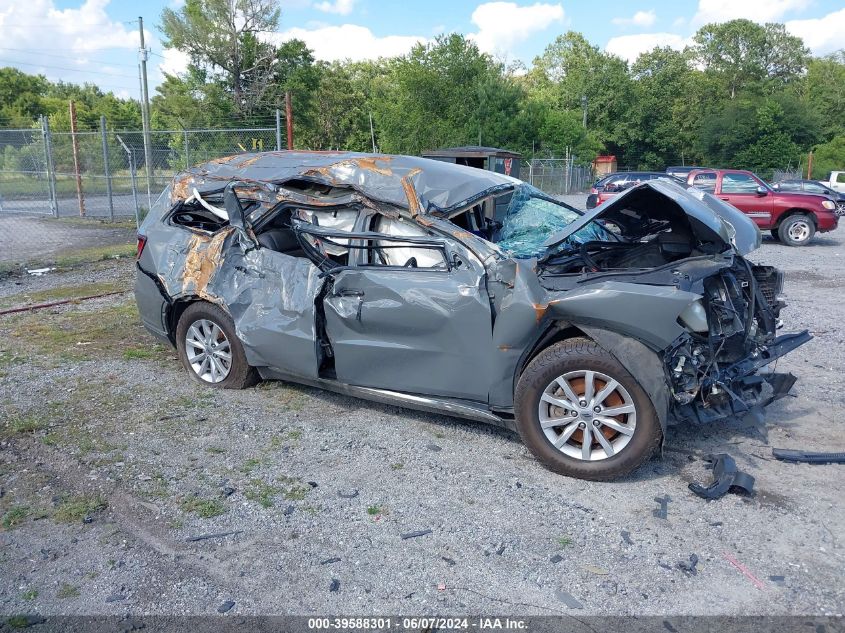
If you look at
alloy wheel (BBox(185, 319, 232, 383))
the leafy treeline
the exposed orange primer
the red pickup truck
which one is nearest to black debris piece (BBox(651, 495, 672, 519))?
alloy wheel (BBox(185, 319, 232, 383))

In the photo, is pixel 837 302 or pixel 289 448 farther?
pixel 837 302

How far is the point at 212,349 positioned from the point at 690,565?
3.80 meters

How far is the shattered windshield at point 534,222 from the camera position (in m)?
5.19

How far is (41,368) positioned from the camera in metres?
6.07

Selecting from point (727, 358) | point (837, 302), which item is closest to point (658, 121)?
point (837, 302)

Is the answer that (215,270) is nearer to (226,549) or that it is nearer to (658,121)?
(226,549)

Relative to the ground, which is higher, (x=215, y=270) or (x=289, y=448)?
(x=215, y=270)

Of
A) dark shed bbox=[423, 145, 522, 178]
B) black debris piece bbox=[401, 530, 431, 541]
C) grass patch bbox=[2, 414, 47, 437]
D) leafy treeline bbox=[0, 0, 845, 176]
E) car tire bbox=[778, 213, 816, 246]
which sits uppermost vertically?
leafy treeline bbox=[0, 0, 845, 176]

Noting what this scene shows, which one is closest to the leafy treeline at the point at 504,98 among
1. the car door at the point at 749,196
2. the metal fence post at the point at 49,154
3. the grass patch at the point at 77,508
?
the metal fence post at the point at 49,154

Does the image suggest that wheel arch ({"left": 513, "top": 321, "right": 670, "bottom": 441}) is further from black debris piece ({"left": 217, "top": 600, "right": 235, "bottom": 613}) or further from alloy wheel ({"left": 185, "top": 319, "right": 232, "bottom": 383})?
alloy wheel ({"left": 185, "top": 319, "right": 232, "bottom": 383})

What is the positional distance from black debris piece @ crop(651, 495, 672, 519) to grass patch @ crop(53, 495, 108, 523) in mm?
3013

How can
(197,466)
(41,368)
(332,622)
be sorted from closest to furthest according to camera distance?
(332,622), (197,466), (41,368)

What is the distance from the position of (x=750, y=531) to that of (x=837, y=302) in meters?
6.76

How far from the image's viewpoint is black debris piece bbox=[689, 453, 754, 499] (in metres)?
3.92
